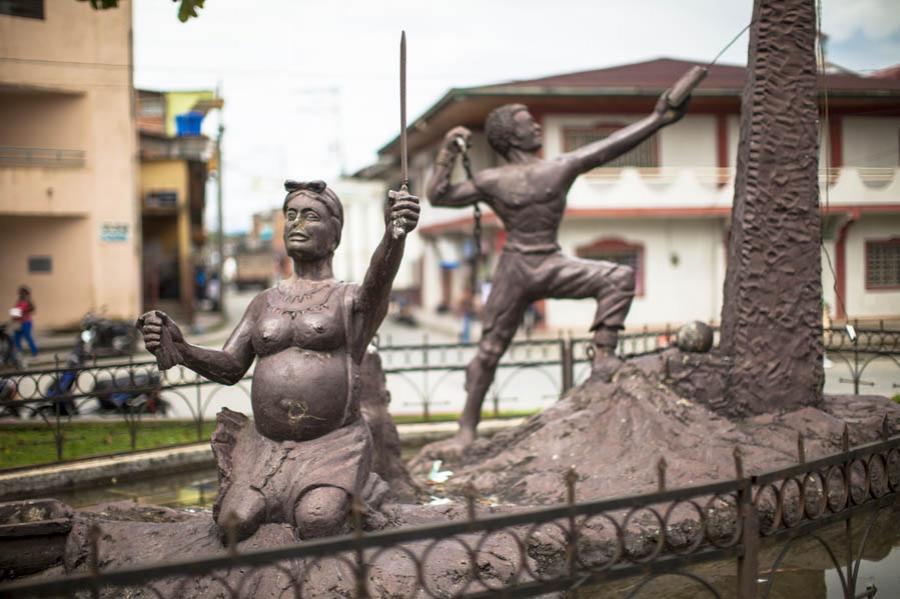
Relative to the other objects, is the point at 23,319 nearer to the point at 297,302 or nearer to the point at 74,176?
the point at 74,176

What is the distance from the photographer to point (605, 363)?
5836mm

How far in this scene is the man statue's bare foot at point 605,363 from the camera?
5.77 m

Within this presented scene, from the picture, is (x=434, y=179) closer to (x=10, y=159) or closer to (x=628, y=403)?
(x=628, y=403)

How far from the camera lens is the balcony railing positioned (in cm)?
1825

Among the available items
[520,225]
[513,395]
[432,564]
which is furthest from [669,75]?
[432,564]

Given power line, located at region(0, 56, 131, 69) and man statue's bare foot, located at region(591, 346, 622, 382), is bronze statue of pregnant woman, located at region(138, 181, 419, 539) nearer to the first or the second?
man statue's bare foot, located at region(591, 346, 622, 382)

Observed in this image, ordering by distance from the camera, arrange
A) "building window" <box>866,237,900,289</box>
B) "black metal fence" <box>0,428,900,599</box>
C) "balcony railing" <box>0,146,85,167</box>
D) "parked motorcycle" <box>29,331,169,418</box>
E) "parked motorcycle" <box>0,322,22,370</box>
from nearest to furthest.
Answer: "black metal fence" <box>0,428,900,599</box> < "parked motorcycle" <box>29,331,169,418</box> < "building window" <box>866,237,900,289</box> < "parked motorcycle" <box>0,322,22,370</box> < "balcony railing" <box>0,146,85,167</box>

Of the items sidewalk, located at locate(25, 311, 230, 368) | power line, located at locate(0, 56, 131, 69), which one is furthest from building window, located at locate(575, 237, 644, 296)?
A: power line, located at locate(0, 56, 131, 69)

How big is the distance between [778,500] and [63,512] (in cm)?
322

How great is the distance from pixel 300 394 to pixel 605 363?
2713mm

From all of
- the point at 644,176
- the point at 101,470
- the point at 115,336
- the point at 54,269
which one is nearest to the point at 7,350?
the point at 115,336

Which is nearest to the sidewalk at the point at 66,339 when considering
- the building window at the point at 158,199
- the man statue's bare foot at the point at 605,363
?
the building window at the point at 158,199

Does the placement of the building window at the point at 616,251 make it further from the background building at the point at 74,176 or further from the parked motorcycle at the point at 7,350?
the parked motorcycle at the point at 7,350

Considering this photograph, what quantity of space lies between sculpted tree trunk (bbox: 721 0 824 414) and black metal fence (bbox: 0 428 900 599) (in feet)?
2.83
